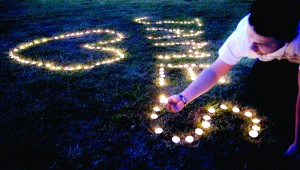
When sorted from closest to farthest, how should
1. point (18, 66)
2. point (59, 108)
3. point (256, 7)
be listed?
point (256, 7) < point (59, 108) < point (18, 66)

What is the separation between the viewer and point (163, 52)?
4359 millimetres

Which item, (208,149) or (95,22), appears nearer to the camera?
(208,149)

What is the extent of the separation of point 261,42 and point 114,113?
175 centimetres

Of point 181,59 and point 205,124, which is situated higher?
point 181,59

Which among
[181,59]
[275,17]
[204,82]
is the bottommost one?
[181,59]

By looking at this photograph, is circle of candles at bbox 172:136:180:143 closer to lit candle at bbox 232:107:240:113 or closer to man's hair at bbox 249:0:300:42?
lit candle at bbox 232:107:240:113

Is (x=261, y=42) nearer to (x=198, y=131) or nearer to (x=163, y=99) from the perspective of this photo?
(x=198, y=131)

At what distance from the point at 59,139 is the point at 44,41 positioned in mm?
3556

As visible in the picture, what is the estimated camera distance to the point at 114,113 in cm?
267

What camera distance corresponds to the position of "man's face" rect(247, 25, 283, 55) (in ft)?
4.83

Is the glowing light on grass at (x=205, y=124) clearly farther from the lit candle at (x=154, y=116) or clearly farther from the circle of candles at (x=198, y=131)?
the lit candle at (x=154, y=116)

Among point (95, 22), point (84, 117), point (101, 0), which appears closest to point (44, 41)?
point (95, 22)

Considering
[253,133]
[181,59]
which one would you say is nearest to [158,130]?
[253,133]

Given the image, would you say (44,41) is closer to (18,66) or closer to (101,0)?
(18,66)
